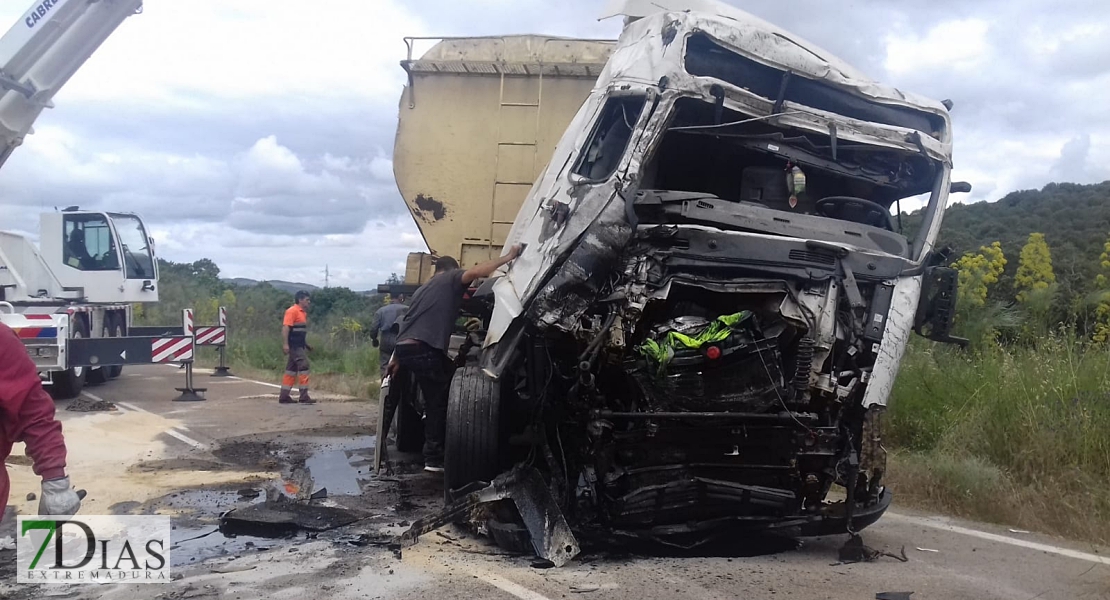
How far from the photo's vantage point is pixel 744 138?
5031 millimetres

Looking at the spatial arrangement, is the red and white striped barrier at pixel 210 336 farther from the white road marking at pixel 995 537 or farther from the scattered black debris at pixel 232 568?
the white road marking at pixel 995 537

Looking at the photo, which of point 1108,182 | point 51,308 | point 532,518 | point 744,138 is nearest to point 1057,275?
point 744,138

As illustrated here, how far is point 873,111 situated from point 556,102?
3.24 metres

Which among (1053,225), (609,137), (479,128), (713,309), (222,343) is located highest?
(1053,225)

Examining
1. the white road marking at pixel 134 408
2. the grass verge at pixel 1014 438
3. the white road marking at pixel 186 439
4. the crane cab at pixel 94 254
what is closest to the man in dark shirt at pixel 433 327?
the white road marking at pixel 186 439

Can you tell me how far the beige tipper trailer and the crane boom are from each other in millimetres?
3731

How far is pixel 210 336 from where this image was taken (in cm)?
1455

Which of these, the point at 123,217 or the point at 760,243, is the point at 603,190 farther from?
the point at 123,217

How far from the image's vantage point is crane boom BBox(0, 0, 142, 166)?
933 cm

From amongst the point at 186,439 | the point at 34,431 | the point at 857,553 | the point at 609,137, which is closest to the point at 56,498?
the point at 34,431

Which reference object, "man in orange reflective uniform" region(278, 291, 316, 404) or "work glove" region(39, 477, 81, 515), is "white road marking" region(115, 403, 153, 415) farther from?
"work glove" region(39, 477, 81, 515)

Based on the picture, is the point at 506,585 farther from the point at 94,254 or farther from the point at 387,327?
the point at 94,254

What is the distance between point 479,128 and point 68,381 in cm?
701

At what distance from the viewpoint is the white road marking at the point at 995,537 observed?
200 inches
